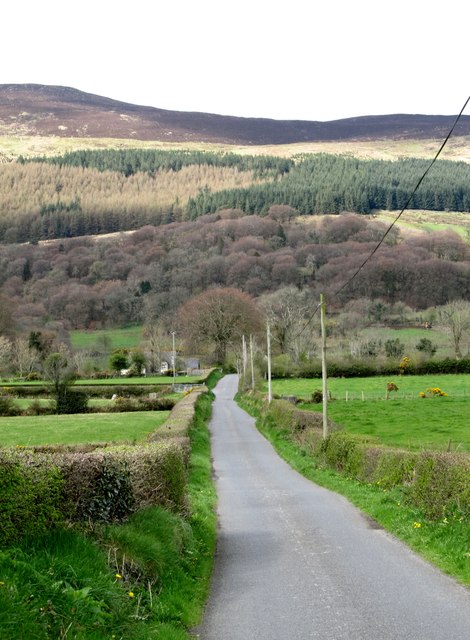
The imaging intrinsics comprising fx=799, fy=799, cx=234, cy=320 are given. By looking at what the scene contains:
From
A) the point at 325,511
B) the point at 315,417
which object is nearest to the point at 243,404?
the point at 315,417

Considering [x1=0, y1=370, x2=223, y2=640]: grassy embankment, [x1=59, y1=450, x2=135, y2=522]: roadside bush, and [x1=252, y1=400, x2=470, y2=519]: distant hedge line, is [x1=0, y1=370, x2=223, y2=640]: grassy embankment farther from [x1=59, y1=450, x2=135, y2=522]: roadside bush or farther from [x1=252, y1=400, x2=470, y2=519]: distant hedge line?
[x1=252, y1=400, x2=470, y2=519]: distant hedge line

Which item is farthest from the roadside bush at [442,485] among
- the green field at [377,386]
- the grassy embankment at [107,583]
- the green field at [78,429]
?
the green field at [377,386]

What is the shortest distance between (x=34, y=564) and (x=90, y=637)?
40.8 inches

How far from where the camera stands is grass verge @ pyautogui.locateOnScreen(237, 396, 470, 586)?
40.6ft

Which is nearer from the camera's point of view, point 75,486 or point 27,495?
point 27,495

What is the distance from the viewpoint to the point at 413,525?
15.0m

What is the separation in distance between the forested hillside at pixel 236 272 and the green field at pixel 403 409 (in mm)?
58562

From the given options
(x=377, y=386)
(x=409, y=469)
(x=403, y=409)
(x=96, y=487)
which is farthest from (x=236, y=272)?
(x=96, y=487)

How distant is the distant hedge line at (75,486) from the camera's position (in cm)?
816

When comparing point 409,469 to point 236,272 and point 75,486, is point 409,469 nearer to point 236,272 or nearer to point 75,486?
point 75,486

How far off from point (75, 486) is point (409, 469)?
1026cm

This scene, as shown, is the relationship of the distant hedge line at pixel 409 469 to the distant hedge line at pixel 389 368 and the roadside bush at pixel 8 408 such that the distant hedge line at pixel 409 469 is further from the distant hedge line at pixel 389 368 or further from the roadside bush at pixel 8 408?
the distant hedge line at pixel 389 368

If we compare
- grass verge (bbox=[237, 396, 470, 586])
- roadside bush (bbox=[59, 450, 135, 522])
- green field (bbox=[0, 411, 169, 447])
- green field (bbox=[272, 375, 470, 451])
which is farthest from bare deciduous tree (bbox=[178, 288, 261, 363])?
roadside bush (bbox=[59, 450, 135, 522])

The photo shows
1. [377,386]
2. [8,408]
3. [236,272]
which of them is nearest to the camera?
[8,408]
